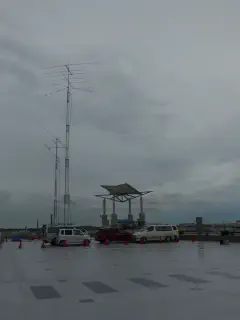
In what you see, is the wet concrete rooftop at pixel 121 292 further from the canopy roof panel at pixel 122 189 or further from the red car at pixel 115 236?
the canopy roof panel at pixel 122 189

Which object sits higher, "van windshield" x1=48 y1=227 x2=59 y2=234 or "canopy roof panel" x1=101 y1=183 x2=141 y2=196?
"canopy roof panel" x1=101 y1=183 x2=141 y2=196

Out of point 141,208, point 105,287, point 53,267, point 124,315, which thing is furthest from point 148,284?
point 141,208

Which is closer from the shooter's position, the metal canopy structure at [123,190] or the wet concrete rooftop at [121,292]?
the wet concrete rooftop at [121,292]

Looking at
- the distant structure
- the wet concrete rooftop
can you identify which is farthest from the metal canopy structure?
the wet concrete rooftop

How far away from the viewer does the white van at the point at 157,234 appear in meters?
38.5

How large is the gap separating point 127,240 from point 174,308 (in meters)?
32.5

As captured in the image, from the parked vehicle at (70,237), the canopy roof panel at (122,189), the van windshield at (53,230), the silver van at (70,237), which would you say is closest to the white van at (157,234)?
the parked vehicle at (70,237)

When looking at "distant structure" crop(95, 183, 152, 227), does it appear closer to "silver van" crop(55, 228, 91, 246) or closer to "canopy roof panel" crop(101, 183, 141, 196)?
"canopy roof panel" crop(101, 183, 141, 196)

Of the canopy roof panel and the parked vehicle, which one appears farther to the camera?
the canopy roof panel

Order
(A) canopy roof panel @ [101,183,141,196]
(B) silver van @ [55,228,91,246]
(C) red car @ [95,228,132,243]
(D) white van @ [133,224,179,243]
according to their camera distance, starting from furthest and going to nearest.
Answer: (A) canopy roof panel @ [101,183,141,196], (C) red car @ [95,228,132,243], (D) white van @ [133,224,179,243], (B) silver van @ [55,228,91,246]

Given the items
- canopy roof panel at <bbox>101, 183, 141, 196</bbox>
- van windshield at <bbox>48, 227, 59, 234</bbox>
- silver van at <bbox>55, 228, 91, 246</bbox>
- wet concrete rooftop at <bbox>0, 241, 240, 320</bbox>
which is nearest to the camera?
wet concrete rooftop at <bbox>0, 241, 240, 320</bbox>

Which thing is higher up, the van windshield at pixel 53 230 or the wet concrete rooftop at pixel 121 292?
the van windshield at pixel 53 230

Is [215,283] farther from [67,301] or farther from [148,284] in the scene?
[67,301]

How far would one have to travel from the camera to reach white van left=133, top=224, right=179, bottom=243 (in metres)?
38.5
